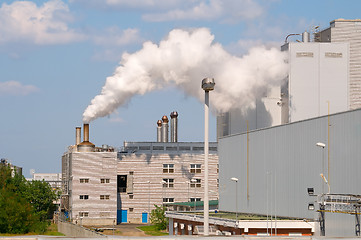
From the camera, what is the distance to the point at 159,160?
115 m

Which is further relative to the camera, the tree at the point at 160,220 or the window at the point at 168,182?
the window at the point at 168,182

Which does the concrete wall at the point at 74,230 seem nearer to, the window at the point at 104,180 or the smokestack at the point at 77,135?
the window at the point at 104,180

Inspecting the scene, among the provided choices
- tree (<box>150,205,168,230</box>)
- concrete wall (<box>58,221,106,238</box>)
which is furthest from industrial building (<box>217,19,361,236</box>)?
concrete wall (<box>58,221,106,238</box>)

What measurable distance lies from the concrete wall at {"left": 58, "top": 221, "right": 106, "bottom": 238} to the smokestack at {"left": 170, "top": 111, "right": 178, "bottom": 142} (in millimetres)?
34773

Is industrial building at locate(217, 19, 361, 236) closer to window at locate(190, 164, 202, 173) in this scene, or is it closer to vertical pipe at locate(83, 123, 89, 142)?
window at locate(190, 164, 202, 173)

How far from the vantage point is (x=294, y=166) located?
60.2 meters

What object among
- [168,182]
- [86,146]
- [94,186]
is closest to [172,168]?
[168,182]

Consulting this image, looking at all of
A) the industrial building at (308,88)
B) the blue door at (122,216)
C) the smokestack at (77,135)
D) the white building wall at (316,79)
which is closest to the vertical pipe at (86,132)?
the smokestack at (77,135)

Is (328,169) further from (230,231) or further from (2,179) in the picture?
(2,179)

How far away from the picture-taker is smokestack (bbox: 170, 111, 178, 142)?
414 ft

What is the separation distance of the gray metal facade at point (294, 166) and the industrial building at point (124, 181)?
32.7 m

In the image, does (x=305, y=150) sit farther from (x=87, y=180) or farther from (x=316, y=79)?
(x=87, y=180)

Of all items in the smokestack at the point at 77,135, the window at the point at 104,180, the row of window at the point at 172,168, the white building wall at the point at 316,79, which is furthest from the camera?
the row of window at the point at 172,168

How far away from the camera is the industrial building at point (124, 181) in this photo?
106m
